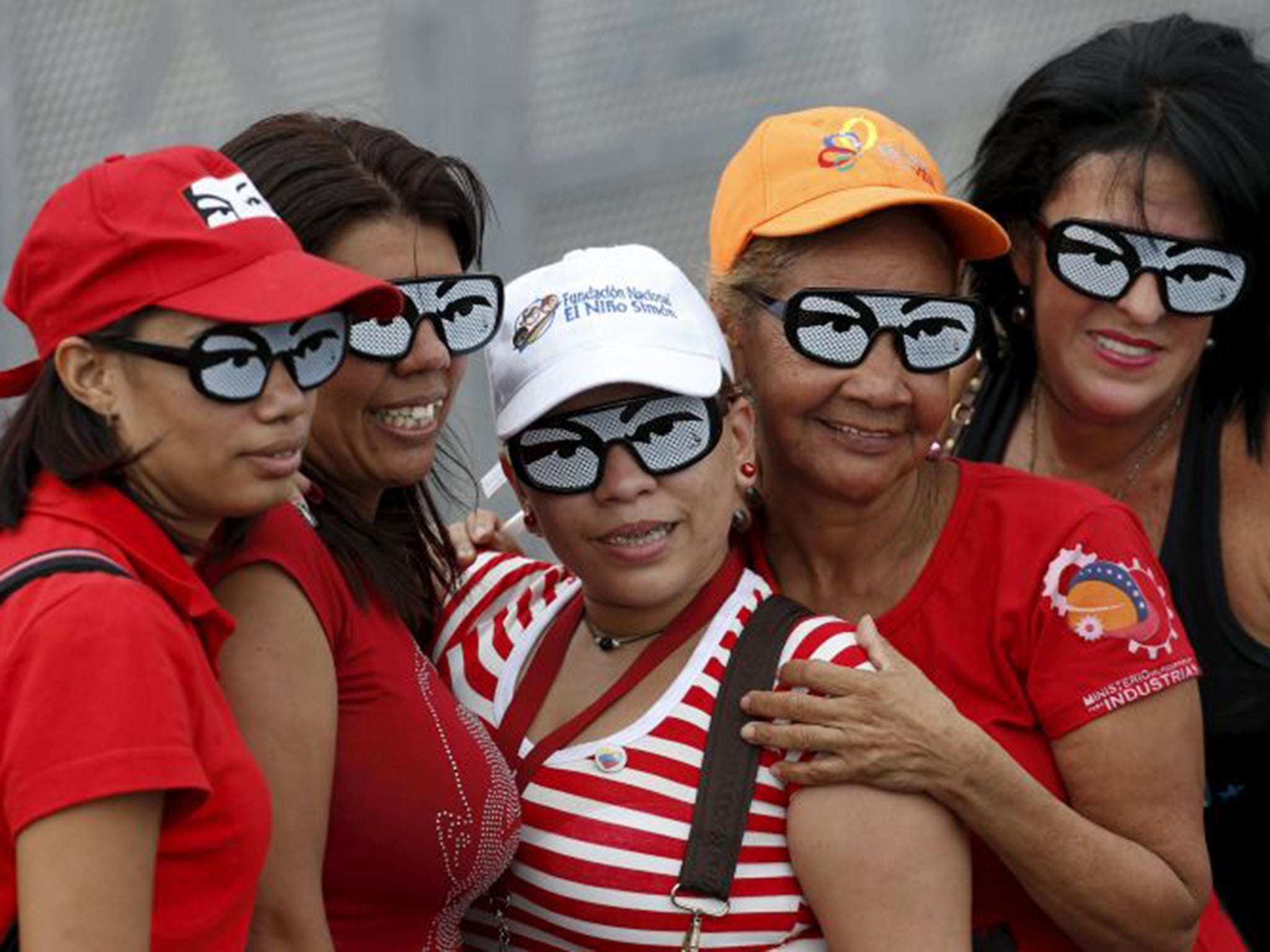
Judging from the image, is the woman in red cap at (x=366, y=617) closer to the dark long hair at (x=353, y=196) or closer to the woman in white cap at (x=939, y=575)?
the dark long hair at (x=353, y=196)

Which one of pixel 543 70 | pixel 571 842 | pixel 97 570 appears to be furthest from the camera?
pixel 543 70

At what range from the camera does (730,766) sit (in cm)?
245

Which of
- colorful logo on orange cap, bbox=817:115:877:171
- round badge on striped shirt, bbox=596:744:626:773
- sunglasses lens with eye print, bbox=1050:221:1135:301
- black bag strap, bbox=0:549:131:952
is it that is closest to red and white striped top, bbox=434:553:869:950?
round badge on striped shirt, bbox=596:744:626:773

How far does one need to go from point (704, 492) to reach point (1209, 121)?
112 centimetres

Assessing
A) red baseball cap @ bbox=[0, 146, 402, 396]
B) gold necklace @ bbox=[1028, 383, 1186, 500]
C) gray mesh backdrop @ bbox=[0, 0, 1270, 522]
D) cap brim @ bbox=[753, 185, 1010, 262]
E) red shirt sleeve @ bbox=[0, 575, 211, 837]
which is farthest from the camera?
gray mesh backdrop @ bbox=[0, 0, 1270, 522]

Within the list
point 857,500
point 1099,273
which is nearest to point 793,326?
point 857,500

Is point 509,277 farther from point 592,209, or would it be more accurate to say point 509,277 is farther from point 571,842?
point 571,842

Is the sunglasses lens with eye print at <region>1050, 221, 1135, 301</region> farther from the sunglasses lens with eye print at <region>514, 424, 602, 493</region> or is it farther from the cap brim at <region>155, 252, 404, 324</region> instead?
the cap brim at <region>155, 252, 404, 324</region>

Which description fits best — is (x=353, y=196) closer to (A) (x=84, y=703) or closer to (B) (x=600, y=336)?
(B) (x=600, y=336)

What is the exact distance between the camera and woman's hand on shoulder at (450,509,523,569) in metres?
3.21

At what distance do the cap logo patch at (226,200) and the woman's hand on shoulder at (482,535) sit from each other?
38.5 inches

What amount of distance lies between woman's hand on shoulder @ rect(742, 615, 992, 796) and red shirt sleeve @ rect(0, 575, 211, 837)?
0.75 meters

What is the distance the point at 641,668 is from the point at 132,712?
83cm

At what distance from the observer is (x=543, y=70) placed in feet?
16.9
